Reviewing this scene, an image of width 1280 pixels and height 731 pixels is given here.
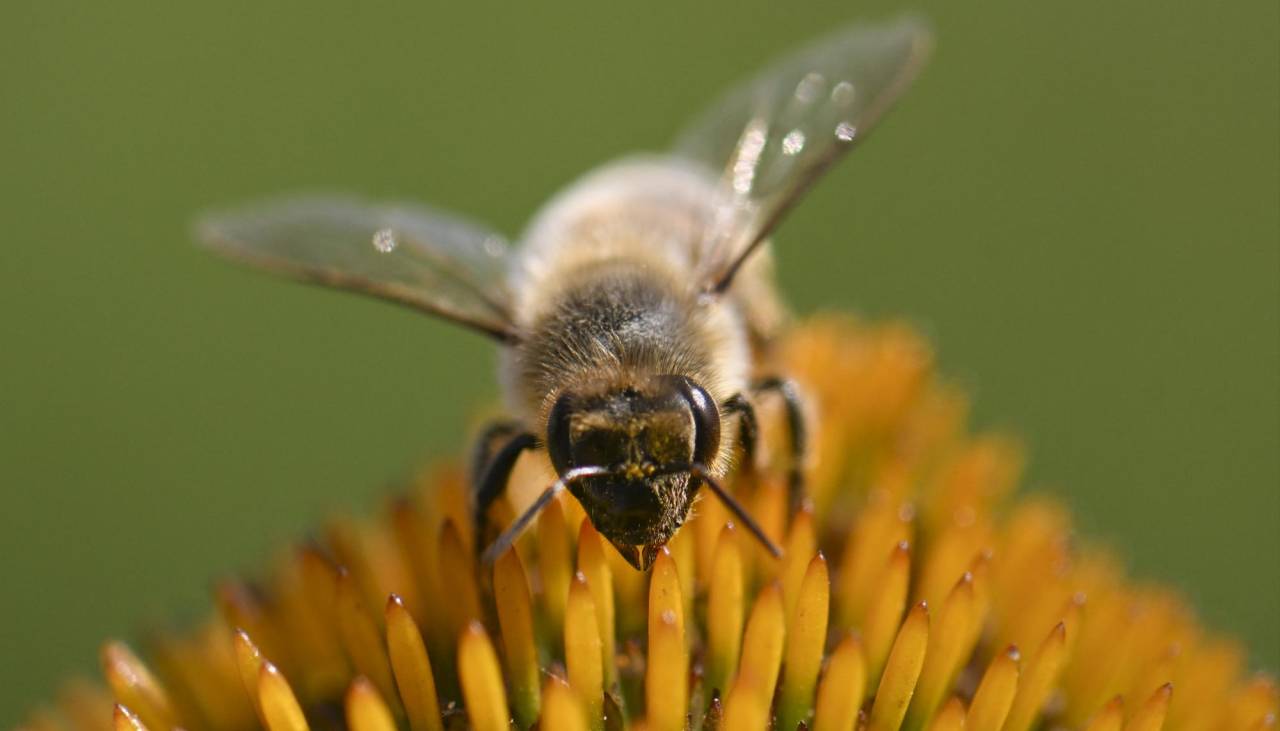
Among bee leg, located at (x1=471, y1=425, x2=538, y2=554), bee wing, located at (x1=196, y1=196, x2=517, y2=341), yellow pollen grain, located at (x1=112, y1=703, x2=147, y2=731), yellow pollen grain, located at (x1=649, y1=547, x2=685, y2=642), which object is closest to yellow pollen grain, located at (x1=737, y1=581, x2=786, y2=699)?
yellow pollen grain, located at (x1=649, y1=547, x2=685, y2=642)

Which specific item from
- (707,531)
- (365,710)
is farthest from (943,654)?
(365,710)

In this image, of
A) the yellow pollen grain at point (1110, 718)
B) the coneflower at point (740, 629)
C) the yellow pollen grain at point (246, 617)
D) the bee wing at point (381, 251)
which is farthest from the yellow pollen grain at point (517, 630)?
the yellow pollen grain at point (1110, 718)

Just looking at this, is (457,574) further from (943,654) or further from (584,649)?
(943,654)

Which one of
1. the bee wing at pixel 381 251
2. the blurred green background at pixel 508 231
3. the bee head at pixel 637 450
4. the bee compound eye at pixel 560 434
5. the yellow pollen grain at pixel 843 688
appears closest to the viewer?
Answer: the bee head at pixel 637 450

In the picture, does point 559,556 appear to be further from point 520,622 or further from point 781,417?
point 781,417

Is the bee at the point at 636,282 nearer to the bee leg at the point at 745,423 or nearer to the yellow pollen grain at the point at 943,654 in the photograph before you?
the bee leg at the point at 745,423

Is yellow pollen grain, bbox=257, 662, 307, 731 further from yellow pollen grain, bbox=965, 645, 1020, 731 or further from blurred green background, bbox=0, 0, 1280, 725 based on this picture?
blurred green background, bbox=0, 0, 1280, 725

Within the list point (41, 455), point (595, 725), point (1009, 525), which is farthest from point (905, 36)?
point (41, 455)
